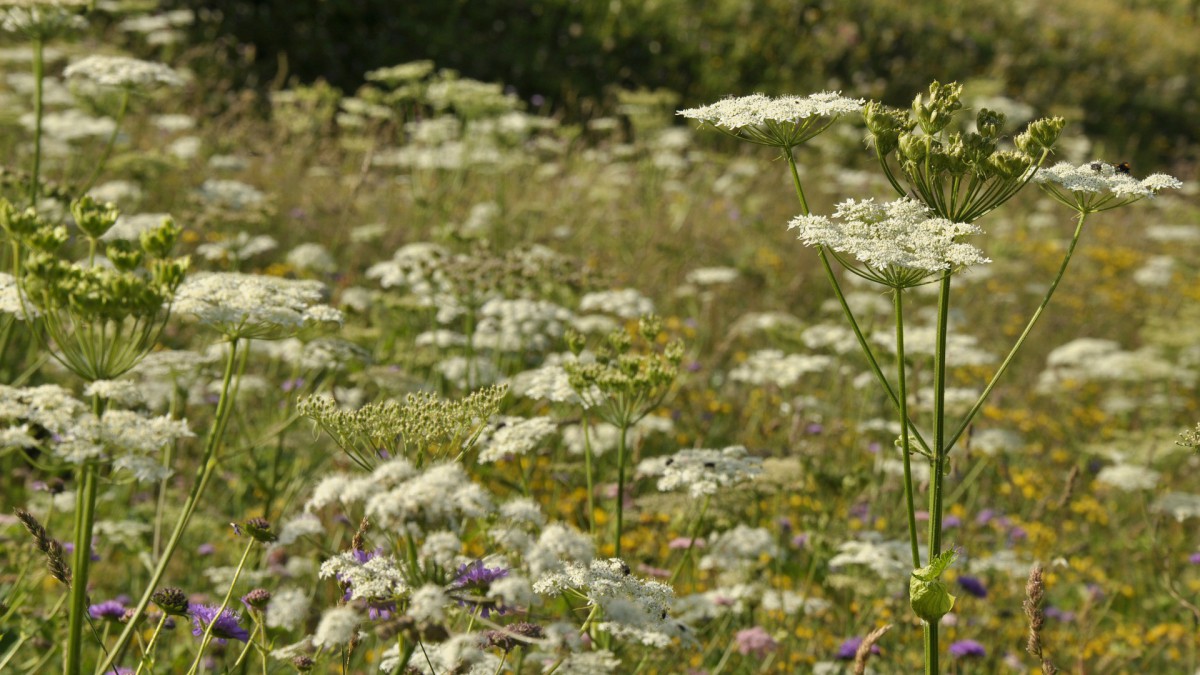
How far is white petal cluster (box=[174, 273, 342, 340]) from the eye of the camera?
2.56m

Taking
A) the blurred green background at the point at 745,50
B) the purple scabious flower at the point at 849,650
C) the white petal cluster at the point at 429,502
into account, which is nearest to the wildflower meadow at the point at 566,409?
the white petal cluster at the point at 429,502

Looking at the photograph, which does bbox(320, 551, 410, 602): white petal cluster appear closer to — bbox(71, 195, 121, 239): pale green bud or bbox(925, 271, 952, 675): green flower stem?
bbox(71, 195, 121, 239): pale green bud

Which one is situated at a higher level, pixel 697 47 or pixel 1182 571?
pixel 697 47

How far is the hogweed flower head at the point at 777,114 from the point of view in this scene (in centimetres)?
262

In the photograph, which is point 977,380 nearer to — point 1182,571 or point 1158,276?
point 1182,571

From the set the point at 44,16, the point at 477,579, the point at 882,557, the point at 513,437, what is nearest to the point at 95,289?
the point at 477,579

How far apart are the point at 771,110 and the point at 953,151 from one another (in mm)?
467

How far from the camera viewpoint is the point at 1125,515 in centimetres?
719

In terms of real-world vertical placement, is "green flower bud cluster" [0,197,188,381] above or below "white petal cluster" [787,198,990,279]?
above

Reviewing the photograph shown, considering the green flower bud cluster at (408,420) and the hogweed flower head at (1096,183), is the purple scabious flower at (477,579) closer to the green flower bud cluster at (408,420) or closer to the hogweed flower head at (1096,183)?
the green flower bud cluster at (408,420)

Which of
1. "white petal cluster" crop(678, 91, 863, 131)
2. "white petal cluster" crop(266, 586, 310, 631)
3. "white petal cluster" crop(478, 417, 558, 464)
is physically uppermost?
"white petal cluster" crop(678, 91, 863, 131)

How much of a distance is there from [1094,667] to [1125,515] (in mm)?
2381

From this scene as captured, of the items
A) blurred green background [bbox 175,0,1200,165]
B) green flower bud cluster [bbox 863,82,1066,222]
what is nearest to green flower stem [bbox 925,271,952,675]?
green flower bud cluster [bbox 863,82,1066,222]

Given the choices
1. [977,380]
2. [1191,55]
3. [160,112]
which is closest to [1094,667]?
[977,380]
